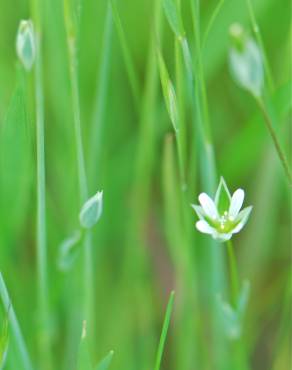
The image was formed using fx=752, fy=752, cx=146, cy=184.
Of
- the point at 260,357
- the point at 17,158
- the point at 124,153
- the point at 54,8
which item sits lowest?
the point at 260,357

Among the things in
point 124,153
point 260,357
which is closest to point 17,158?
point 124,153

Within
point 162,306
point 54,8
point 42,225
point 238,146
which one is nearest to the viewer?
point 42,225

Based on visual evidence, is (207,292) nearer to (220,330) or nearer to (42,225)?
(220,330)

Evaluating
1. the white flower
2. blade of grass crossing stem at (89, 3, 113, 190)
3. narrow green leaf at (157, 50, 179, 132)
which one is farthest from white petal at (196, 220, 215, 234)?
blade of grass crossing stem at (89, 3, 113, 190)

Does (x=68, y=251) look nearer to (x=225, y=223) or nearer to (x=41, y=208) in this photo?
(x=41, y=208)

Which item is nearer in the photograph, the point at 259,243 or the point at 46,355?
the point at 46,355

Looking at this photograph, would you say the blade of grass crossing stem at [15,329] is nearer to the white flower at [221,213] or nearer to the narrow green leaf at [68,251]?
the narrow green leaf at [68,251]

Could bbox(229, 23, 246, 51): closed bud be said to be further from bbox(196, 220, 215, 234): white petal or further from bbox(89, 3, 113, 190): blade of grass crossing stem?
bbox(89, 3, 113, 190): blade of grass crossing stem

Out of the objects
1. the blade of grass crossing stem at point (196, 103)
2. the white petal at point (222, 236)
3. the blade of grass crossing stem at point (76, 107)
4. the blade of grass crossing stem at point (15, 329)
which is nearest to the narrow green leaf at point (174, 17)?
the blade of grass crossing stem at point (196, 103)
